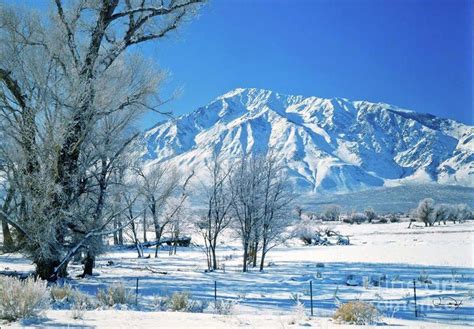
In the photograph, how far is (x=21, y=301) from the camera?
25.5 feet

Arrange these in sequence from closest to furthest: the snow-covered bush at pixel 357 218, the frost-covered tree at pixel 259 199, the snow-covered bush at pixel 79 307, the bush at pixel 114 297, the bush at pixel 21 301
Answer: the bush at pixel 21 301 < the snow-covered bush at pixel 79 307 < the bush at pixel 114 297 < the frost-covered tree at pixel 259 199 < the snow-covered bush at pixel 357 218

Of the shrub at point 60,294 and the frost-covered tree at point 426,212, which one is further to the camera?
the frost-covered tree at point 426,212

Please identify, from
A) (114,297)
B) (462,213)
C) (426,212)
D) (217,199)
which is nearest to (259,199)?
(217,199)

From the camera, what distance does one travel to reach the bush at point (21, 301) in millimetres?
7641

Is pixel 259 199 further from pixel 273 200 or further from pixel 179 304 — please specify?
pixel 179 304

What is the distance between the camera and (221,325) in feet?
27.1

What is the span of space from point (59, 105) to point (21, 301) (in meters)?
7.34

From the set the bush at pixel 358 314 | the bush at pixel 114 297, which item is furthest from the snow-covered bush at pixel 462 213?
the bush at pixel 114 297

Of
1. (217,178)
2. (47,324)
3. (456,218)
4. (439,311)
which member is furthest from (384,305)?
(456,218)

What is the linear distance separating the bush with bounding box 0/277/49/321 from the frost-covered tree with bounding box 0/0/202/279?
5.51 m

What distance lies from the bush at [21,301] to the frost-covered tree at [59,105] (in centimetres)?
551

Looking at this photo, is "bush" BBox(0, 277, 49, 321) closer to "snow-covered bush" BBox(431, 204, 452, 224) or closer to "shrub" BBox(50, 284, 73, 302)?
"shrub" BBox(50, 284, 73, 302)

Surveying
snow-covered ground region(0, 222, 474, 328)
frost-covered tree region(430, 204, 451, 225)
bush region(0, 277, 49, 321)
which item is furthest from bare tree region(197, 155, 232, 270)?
frost-covered tree region(430, 204, 451, 225)

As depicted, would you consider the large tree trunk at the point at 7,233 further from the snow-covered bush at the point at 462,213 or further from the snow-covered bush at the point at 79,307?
the snow-covered bush at the point at 462,213
